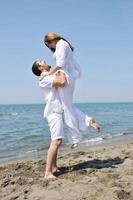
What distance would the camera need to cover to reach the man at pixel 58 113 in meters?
6.14

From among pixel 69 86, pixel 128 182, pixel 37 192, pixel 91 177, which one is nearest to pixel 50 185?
pixel 37 192

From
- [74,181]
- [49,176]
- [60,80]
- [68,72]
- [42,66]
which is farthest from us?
[42,66]

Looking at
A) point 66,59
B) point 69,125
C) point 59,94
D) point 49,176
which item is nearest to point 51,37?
point 66,59

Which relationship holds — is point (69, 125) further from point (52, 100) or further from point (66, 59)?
point (66, 59)

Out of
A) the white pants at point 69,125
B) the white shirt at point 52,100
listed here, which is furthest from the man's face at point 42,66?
the white pants at point 69,125

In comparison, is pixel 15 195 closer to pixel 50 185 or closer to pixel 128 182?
pixel 50 185

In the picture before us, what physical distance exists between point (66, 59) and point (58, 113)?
875 millimetres

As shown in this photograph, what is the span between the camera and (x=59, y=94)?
6.26 m

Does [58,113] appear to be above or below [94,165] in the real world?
above

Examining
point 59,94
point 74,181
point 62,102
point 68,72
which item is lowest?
point 74,181

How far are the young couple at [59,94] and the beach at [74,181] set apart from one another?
0.39 meters

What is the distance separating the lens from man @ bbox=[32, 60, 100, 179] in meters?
6.14

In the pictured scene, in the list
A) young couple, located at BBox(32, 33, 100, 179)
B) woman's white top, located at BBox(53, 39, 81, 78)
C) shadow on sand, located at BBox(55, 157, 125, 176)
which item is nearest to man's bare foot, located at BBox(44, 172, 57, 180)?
young couple, located at BBox(32, 33, 100, 179)

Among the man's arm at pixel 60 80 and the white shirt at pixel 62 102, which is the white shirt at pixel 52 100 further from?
the man's arm at pixel 60 80
